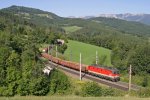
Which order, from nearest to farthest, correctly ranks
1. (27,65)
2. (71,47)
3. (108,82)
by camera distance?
1. (27,65)
2. (108,82)
3. (71,47)

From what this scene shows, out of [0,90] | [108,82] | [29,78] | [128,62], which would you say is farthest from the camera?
[128,62]

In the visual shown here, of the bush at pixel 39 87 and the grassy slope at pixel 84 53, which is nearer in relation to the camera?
the bush at pixel 39 87

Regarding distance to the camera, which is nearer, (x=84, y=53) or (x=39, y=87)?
(x=39, y=87)

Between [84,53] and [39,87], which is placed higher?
[39,87]

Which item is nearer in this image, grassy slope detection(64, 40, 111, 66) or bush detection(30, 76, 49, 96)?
bush detection(30, 76, 49, 96)

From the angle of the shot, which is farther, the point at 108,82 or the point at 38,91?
the point at 108,82

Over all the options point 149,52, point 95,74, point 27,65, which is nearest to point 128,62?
point 149,52

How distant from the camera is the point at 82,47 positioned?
145m

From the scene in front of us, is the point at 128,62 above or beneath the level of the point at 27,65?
beneath

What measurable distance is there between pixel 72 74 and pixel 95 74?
597 cm

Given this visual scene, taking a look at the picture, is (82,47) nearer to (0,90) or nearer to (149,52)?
(149,52)

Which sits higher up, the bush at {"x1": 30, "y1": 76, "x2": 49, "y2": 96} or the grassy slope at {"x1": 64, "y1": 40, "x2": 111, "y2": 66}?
the bush at {"x1": 30, "y1": 76, "x2": 49, "y2": 96}

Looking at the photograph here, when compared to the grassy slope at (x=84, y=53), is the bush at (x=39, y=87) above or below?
above

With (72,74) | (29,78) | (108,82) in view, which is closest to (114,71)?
(108,82)
